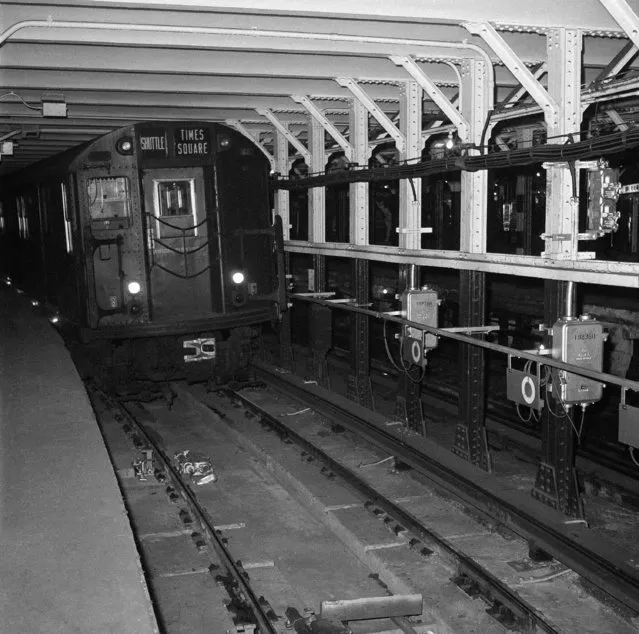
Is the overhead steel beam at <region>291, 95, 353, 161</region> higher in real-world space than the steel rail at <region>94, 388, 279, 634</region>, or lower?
higher

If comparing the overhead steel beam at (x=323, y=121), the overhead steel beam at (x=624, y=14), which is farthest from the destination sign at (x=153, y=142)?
the overhead steel beam at (x=624, y=14)

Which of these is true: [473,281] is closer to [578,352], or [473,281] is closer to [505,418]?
[578,352]

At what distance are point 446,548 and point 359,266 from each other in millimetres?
5177

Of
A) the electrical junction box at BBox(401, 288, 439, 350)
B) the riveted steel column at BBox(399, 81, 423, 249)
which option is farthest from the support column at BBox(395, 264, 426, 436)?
the electrical junction box at BBox(401, 288, 439, 350)

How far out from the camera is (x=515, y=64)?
7109mm

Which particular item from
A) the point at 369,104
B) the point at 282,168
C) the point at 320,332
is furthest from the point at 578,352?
the point at 282,168

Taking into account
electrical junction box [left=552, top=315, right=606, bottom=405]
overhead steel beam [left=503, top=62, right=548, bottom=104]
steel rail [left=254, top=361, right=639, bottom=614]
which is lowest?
steel rail [left=254, top=361, right=639, bottom=614]

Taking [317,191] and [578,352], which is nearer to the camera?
[578,352]

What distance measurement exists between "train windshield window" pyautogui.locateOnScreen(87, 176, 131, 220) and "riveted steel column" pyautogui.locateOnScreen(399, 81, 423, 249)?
3.41 metres

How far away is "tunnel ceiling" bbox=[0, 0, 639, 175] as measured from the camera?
671 cm

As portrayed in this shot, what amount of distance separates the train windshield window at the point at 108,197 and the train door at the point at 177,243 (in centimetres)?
25

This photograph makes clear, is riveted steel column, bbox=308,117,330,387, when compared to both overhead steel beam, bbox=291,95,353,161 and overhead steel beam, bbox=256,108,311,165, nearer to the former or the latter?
overhead steel beam, bbox=256,108,311,165

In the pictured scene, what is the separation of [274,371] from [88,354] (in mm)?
3398

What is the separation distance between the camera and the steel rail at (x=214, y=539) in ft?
19.4
